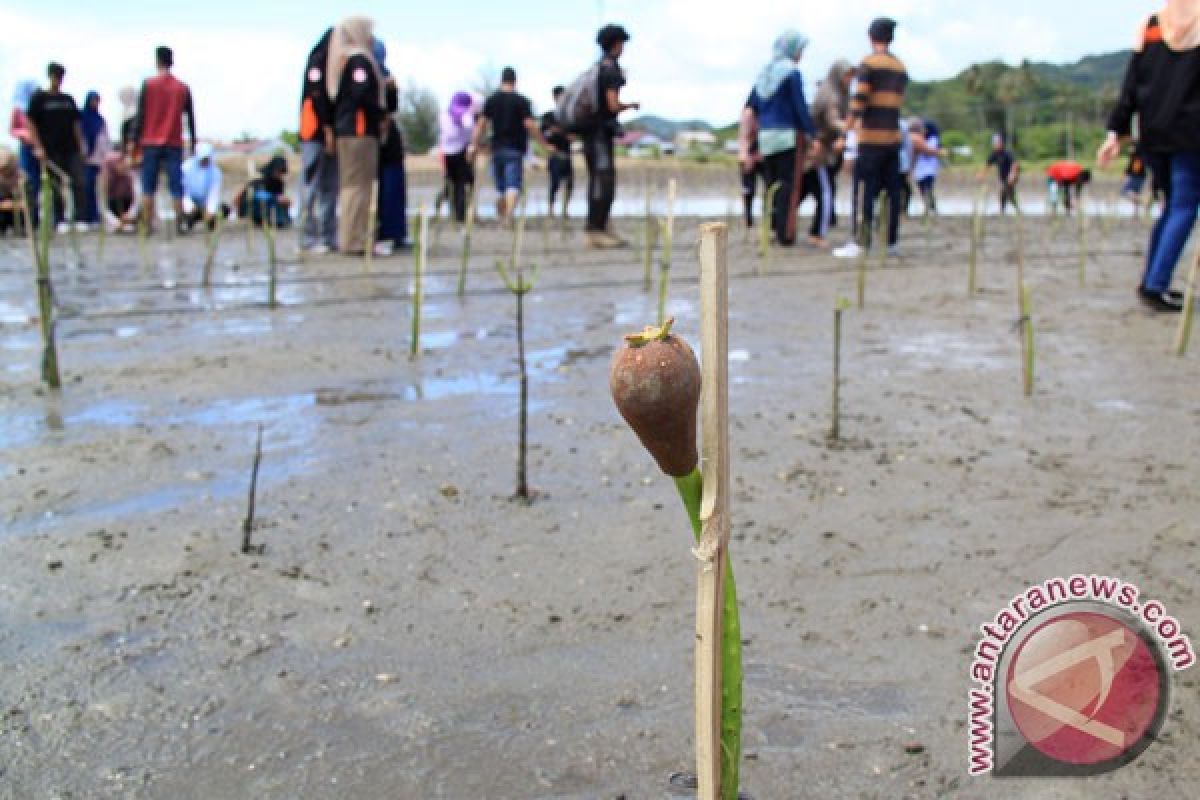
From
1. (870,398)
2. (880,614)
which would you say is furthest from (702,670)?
(870,398)

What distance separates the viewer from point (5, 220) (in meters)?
11.8

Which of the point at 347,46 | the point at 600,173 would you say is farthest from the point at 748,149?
the point at 347,46

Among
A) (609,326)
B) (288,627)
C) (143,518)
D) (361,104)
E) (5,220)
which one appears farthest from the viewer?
(5,220)

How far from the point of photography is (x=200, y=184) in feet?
41.7

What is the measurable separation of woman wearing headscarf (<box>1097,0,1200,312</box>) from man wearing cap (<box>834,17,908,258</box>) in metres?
2.43

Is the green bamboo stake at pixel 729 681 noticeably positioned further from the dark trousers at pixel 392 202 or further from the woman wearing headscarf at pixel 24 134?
the woman wearing headscarf at pixel 24 134

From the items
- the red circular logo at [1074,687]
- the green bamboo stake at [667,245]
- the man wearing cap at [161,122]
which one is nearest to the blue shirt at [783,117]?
the green bamboo stake at [667,245]

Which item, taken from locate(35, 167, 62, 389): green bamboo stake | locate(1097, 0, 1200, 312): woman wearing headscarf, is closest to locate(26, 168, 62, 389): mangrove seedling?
locate(35, 167, 62, 389): green bamboo stake

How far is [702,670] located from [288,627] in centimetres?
150

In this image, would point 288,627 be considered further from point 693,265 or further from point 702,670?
point 693,265

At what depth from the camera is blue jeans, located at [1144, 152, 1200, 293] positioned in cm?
541

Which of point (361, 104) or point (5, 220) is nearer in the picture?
point (361, 104)

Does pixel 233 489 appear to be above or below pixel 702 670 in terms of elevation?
below

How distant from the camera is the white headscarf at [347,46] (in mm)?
8297
